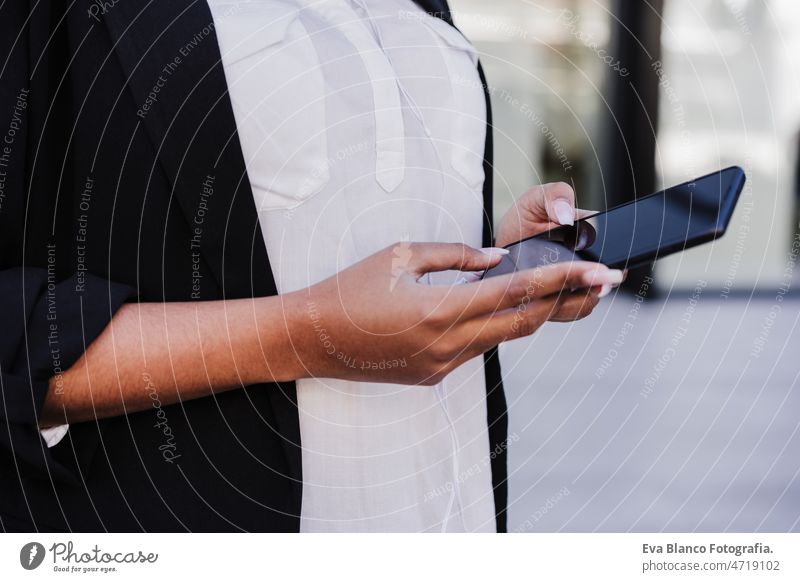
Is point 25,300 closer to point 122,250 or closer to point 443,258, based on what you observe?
point 122,250

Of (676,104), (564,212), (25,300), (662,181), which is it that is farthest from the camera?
(676,104)

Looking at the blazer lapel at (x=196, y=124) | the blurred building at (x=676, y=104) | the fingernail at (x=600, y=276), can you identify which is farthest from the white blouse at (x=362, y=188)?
the blurred building at (x=676, y=104)

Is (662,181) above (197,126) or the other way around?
above

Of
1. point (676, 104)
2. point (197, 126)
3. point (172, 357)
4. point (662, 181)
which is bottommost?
point (172, 357)

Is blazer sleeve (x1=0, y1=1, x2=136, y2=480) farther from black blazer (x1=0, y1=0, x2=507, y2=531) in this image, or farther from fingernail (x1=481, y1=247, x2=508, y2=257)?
fingernail (x1=481, y1=247, x2=508, y2=257)

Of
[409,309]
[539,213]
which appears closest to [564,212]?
[539,213]

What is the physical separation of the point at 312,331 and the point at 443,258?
84 millimetres

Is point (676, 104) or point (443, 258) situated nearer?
point (443, 258)

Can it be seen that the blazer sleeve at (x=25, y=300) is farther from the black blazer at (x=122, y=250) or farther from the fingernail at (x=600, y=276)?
the fingernail at (x=600, y=276)

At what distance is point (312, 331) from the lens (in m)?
0.44

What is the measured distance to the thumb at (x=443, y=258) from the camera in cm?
44
